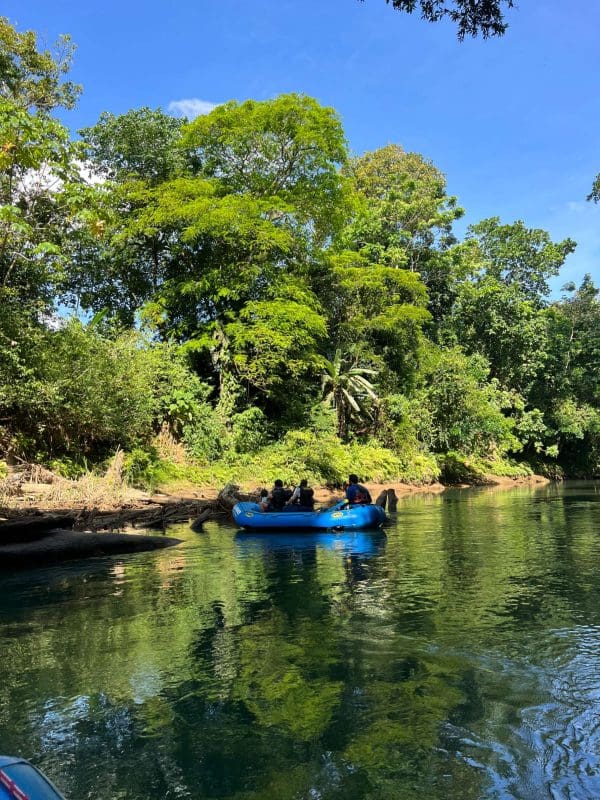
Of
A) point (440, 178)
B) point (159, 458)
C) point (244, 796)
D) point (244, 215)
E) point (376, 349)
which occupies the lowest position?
point (244, 796)

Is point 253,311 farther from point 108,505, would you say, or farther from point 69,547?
point 69,547

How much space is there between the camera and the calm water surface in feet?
12.4

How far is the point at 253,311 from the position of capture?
75.6ft

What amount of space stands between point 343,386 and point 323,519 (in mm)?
14359

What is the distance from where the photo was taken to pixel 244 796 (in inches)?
141

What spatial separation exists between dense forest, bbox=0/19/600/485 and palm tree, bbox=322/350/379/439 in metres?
0.12

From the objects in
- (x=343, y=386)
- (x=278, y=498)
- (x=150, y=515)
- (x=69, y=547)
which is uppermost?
(x=343, y=386)

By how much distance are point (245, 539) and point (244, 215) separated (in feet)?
40.7

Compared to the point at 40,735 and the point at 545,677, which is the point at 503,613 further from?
the point at 40,735

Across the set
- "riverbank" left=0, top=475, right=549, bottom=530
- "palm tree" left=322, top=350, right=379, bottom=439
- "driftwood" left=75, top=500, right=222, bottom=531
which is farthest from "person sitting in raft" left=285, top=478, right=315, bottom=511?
"palm tree" left=322, top=350, right=379, bottom=439

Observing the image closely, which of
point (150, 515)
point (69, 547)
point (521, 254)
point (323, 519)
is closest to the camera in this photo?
point (69, 547)

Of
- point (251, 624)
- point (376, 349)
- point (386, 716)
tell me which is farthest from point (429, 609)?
point (376, 349)

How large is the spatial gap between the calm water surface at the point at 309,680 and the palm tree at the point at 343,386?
1759 centimetres

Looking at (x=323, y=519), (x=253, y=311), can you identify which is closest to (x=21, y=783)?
(x=323, y=519)
